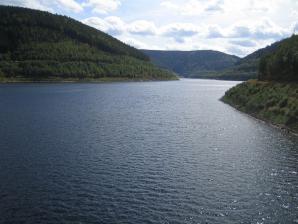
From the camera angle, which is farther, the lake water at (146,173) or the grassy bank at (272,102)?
the grassy bank at (272,102)

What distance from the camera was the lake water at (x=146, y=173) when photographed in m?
36.8

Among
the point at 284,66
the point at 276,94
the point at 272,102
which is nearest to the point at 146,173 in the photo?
the point at 272,102

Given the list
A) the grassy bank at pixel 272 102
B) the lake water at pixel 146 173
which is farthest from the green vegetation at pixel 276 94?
the lake water at pixel 146 173

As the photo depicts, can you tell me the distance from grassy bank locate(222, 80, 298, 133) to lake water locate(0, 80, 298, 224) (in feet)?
14.3

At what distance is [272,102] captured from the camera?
99.1m

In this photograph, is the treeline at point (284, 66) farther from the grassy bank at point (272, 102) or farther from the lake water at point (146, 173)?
the lake water at point (146, 173)

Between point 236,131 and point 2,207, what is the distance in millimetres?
55963

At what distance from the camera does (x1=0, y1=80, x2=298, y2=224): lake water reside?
36.8 meters

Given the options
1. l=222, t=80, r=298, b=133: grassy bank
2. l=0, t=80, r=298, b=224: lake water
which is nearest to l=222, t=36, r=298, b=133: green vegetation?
l=222, t=80, r=298, b=133: grassy bank

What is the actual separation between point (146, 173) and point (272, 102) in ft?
197

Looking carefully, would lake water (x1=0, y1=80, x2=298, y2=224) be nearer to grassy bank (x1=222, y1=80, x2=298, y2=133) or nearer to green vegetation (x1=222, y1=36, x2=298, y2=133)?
grassy bank (x1=222, y1=80, x2=298, y2=133)

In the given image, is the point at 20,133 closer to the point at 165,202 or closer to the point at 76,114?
the point at 76,114

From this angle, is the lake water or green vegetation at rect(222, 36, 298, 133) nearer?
the lake water

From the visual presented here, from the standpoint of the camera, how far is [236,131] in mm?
82438
